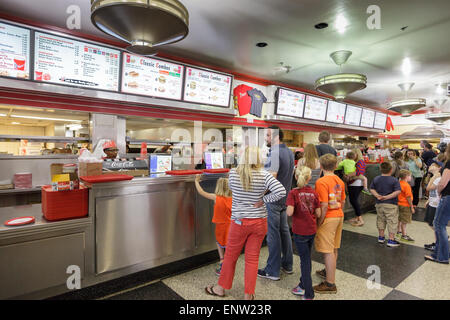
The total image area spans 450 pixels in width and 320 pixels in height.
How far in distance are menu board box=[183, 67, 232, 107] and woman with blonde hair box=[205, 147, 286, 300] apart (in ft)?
9.32

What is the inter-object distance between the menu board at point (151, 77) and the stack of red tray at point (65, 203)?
223 centimetres

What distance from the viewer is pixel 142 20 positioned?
6.10ft

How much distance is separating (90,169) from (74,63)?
6.30 ft

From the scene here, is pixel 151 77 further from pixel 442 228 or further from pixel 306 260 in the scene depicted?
pixel 442 228

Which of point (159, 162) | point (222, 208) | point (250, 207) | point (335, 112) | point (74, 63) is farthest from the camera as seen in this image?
point (335, 112)

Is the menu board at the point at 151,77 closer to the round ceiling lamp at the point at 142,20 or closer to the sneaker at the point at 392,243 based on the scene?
the round ceiling lamp at the point at 142,20

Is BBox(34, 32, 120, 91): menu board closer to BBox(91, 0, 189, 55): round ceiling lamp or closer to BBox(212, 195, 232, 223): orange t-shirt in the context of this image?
BBox(91, 0, 189, 55): round ceiling lamp

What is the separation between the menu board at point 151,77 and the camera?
396cm

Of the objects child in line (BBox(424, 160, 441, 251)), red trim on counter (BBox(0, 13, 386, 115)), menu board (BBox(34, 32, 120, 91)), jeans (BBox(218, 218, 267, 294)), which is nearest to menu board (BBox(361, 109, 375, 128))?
red trim on counter (BBox(0, 13, 386, 115))

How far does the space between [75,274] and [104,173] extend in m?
0.94

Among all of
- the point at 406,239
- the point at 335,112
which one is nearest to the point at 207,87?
the point at 406,239

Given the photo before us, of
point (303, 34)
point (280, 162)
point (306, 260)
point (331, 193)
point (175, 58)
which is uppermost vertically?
point (303, 34)

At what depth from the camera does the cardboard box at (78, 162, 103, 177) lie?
2.41 m
